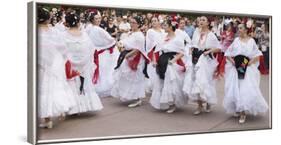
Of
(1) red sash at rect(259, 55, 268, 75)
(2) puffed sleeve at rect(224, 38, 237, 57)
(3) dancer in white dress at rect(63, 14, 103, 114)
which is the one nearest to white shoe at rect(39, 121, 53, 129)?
(3) dancer in white dress at rect(63, 14, 103, 114)

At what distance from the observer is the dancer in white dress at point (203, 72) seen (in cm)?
708

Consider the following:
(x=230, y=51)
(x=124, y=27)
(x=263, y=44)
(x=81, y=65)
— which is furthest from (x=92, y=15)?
(x=263, y=44)

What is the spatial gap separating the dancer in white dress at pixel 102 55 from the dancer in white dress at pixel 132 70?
3.7 inches

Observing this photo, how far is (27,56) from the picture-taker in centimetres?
623

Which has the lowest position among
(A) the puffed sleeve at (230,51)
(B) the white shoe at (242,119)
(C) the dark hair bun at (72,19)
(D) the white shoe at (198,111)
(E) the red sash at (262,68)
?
(B) the white shoe at (242,119)

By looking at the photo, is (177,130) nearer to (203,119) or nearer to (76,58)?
(203,119)

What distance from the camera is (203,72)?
715cm

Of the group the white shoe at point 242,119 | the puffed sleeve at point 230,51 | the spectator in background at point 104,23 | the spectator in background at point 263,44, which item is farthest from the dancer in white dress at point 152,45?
the spectator in background at point 263,44

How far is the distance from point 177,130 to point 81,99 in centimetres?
138

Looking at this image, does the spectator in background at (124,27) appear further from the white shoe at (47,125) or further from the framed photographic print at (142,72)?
the white shoe at (47,125)

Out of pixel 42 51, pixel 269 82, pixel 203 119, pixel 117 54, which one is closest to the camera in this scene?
pixel 42 51

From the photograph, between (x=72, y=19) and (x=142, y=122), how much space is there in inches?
62.2

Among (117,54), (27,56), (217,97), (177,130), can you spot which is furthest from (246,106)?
(27,56)

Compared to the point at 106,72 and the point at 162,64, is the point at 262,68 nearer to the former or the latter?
the point at 162,64
